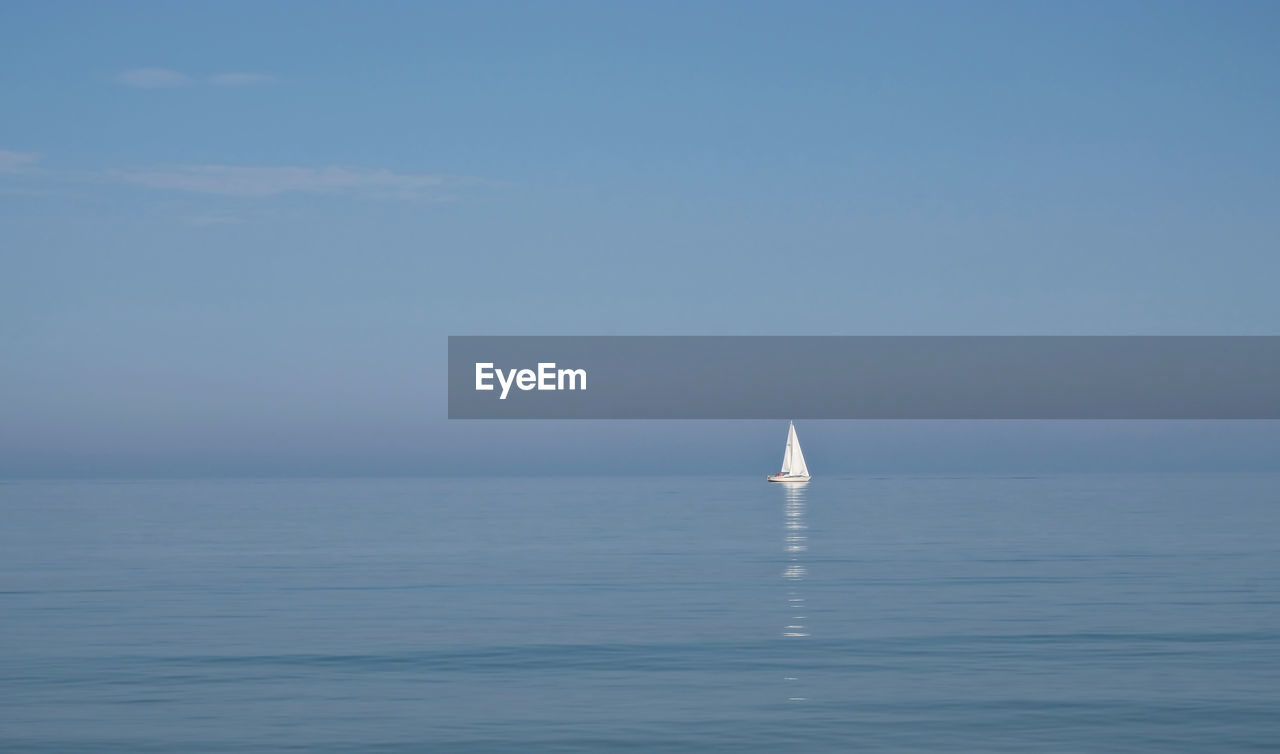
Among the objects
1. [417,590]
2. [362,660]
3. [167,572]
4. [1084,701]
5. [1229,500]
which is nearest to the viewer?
[1084,701]

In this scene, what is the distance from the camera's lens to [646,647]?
112 feet

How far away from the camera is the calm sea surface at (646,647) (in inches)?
974

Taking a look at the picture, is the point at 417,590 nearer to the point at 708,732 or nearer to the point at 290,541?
the point at 708,732

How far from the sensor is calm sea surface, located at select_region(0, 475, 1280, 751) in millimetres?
24750

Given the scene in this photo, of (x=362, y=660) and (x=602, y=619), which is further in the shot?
(x=602, y=619)

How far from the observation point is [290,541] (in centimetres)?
7850

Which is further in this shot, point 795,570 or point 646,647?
point 795,570

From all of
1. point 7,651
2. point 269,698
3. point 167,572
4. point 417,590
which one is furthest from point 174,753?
point 167,572

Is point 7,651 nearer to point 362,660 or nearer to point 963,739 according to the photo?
point 362,660

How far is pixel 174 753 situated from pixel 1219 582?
3850cm

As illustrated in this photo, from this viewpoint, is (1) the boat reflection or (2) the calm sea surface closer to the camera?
(2) the calm sea surface

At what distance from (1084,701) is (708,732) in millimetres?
7689

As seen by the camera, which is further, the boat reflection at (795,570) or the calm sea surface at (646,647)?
the boat reflection at (795,570)

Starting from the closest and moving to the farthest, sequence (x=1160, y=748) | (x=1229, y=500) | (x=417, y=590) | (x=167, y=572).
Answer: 1. (x=1160, y=748)
2. (x=417, y=590)
3. (x=167, y=572)
4. (x=1229, y=500)
